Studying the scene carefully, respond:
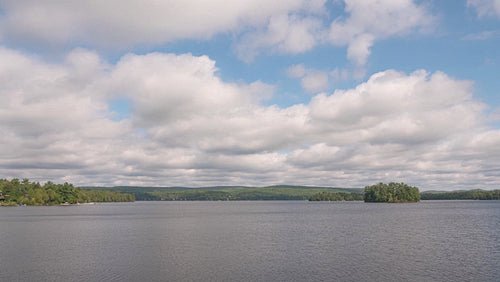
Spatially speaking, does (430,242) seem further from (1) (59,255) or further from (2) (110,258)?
(1) (59,255)

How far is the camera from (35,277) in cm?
4197

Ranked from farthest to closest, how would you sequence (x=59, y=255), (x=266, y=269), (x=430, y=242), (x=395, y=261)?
(x=430, y=242), (x=59, y=255), (x=395, y=261), (x=266, y=269)

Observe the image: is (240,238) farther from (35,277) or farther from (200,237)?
(35,277)

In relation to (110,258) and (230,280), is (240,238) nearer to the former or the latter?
(110,258)

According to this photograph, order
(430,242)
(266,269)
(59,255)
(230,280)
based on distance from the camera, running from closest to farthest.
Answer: (230,280) → (266,269) → (59,255) → (430,242)

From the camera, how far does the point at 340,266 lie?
1900 inches

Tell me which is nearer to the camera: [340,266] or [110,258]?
[340,266]

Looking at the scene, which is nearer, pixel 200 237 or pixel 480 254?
pixel 480 254

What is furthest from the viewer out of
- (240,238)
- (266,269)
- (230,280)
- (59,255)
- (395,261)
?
(240,238)

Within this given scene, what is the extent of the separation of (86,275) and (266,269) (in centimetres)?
2111

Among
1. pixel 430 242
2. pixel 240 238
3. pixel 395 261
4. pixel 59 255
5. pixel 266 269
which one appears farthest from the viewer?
pixel 240 238

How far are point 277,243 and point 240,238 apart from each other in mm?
10423

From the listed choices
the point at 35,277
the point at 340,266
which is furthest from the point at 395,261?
the point at 35,277

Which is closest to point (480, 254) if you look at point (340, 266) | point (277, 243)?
point (340, 266)
